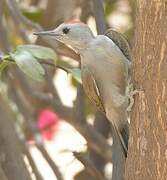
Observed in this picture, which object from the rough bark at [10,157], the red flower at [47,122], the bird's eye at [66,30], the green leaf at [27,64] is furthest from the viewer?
the red flower at [47,122]

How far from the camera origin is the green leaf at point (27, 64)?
5.47 feet

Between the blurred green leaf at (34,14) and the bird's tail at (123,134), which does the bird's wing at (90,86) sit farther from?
the blurred green leaf at (34,14)

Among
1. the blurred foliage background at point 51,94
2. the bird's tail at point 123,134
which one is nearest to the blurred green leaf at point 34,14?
the blurred foliage background at point 51,94

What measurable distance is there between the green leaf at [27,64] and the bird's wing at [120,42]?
34 cm

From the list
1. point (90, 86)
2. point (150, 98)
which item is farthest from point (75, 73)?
point (150, 98)

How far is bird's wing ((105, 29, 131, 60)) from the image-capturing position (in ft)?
6.43

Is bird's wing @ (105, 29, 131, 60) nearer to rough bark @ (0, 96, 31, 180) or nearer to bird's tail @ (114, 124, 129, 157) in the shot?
bird's tail @ (114, 124, 129, 157)

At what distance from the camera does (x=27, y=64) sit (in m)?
1.68

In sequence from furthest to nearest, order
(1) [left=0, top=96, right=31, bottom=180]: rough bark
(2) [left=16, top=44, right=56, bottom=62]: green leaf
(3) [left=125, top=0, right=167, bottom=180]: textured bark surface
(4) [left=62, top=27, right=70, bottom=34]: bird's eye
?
1. (4) [left=62, top=27, right=70, bottom=34]: bird's eye
2. (1) [left=0, top=96, right=31, bottom=180]: rough bark
3. (2) [left=16, top=44, right=56, bottom=62]: green leaf
4. (3) [left=125, top=0, right=167, bottom=180]: textured bark surface

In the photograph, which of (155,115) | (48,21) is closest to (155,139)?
(155,115)

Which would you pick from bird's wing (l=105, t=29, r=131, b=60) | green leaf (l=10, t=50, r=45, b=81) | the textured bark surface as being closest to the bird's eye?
bird's wing (l=105, t=29, r=131, b=60)

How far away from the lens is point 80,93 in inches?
95.6

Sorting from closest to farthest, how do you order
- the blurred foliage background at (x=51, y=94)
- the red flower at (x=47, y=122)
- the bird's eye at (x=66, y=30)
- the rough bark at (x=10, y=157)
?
the rough bark at (x=10, y=157) → the bird's eye at (x=66, y=30) → the blurred foliage background at (x=51, y=94) → the red flower at (x=47, y=122)

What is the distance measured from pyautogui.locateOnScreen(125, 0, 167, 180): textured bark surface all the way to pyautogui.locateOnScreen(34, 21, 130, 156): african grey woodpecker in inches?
16.1
